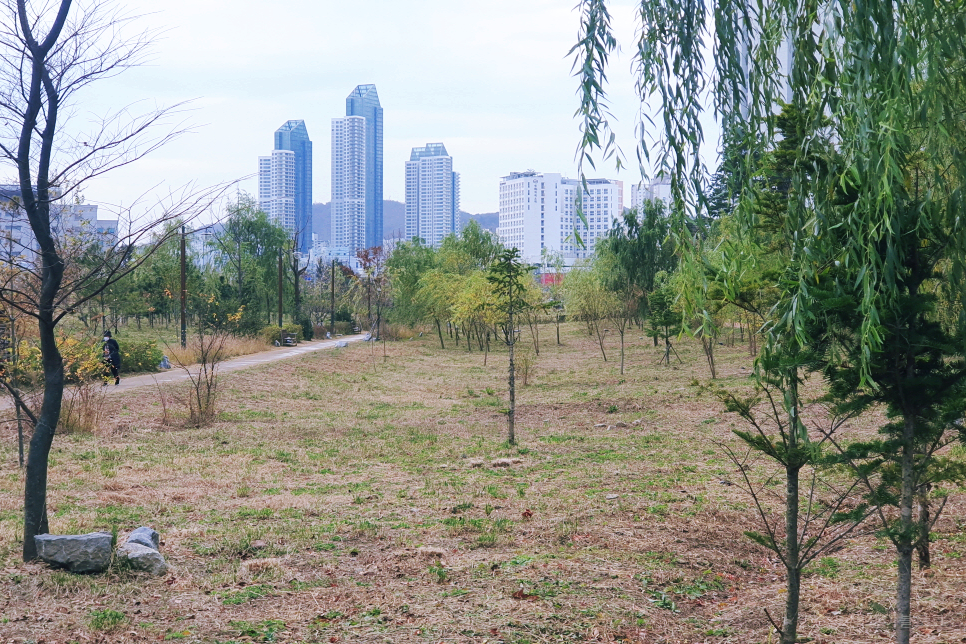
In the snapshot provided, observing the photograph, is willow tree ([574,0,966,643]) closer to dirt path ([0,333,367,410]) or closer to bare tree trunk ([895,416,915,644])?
bare tree trunk ([895,416,915,644])

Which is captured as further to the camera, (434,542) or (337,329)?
(337,329)

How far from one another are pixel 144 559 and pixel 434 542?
2.25 m

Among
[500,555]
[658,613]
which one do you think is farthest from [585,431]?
[658,613]

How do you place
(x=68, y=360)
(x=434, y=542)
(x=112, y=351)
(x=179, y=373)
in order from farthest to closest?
(x=179, y=373) → (x=112, y=351) → (x=68, y=360) → (x=434, y=542)

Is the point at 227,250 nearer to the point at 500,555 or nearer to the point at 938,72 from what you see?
the point at 500,555

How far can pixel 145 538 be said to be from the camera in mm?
5758

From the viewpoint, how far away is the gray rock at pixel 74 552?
5254 millimetres

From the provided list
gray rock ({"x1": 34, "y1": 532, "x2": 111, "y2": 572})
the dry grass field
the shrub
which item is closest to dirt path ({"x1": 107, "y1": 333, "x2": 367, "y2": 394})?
the shrub

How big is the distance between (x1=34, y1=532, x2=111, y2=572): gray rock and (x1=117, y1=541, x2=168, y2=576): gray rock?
0.15m

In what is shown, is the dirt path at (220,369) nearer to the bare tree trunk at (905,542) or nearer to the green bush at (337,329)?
the green bush at (337,329)

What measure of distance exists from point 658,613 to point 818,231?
2.86m

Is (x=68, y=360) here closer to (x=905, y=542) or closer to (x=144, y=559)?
(x=144, y=559)

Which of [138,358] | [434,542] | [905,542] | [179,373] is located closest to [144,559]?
[434,542]

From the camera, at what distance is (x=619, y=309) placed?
92.0 feet
